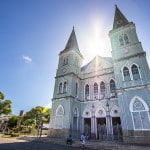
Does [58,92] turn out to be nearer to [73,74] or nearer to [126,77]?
[73,74]

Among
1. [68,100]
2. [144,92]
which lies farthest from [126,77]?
[68,100]

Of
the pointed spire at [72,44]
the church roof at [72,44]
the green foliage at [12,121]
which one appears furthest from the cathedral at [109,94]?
the green foliage at [12,121]

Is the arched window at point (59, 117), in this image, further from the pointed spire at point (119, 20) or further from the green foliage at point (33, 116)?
the green foliage at point (33, 116)

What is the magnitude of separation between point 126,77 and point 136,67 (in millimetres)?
1766

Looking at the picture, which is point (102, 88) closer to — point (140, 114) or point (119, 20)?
point (140, 114)

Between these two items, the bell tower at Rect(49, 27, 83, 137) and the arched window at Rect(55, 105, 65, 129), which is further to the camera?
the arched window at Rect(55, 105, 65, 129)

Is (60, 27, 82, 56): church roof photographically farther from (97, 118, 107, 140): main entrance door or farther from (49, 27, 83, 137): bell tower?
(97, 118, 107, 140): main entrance door

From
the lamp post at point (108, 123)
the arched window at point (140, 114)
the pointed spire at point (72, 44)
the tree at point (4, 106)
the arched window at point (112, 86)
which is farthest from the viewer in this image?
the tree at point (4, 106)

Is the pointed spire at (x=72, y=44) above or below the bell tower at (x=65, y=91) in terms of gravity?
above

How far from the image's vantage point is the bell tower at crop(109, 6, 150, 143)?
12.9 m

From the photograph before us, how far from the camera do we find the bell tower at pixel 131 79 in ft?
42.4

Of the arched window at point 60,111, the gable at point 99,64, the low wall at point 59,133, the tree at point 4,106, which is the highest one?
the gable at point 99,64

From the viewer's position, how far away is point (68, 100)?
60.5ft

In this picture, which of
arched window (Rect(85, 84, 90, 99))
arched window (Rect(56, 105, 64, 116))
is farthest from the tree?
arched window (Rect(85, 84, 90, 99))
